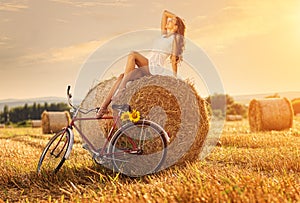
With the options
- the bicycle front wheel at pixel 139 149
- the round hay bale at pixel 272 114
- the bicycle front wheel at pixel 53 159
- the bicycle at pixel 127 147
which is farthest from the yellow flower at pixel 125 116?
the round hay bale at pixel 272 114

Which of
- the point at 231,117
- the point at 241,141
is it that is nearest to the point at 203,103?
the point at 241,141

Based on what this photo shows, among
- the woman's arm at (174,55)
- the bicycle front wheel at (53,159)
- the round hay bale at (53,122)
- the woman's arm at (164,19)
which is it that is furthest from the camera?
the round hay bale at (53,122)

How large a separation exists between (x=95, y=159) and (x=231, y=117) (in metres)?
19.7

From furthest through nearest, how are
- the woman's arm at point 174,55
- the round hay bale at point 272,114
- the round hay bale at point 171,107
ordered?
1. the round hay bale at point 272,114
2. the woman's arm at point 174,55
3. the round hay bale at point 171,107

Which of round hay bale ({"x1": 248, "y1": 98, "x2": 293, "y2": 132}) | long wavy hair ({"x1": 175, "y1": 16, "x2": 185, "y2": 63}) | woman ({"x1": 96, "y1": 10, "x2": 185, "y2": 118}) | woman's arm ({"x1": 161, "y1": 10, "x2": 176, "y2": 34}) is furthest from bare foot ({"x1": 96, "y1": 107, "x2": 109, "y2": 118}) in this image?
round hay bale ({"x1": 248, "y1": 98, "x2": 293, "y2": 132})

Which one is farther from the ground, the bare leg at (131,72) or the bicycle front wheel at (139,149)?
the bare leg at (131,72)

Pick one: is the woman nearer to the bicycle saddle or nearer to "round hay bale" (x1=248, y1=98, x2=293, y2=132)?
the bicycle saddle

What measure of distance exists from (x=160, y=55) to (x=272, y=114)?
821cm

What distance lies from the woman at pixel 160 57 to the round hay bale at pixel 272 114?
305 inches

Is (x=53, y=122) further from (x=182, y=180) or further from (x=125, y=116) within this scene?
(x=182, y=180)

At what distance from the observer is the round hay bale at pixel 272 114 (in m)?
14.3

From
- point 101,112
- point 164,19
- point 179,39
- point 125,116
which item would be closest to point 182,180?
point 101,112

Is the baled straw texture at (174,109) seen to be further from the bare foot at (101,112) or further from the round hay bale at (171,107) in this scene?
the bare foot at (101,112)

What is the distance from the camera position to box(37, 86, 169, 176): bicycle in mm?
6551
